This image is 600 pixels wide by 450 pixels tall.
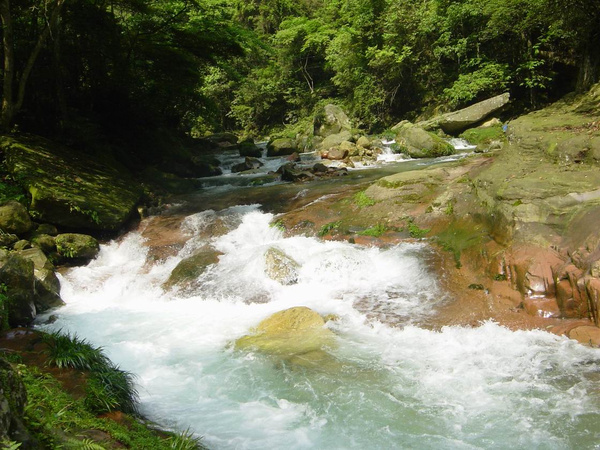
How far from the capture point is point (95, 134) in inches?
565

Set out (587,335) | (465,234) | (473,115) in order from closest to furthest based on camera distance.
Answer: (587,335) < (465,234) < (473,115)

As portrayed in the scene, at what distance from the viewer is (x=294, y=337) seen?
659cm

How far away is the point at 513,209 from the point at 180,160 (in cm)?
1441

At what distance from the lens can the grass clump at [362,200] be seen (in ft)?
34.5

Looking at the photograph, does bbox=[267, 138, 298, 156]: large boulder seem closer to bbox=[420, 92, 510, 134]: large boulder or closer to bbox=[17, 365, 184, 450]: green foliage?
bbox=[420, 92, 510, 134]: large boulder

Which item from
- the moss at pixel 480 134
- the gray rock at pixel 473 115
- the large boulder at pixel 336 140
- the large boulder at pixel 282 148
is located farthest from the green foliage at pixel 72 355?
the gray rock at pixel 473 115

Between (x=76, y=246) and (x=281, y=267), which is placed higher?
(x=76, y=246)

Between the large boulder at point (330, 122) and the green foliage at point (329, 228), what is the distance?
17.6m

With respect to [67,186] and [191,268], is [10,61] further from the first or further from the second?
[191,268]

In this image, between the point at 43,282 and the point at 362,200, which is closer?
the point at 43,282

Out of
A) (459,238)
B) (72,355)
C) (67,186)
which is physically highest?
(67,186)

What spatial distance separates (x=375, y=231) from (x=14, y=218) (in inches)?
313

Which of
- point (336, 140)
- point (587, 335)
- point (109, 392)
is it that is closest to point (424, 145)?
point (336, 140)

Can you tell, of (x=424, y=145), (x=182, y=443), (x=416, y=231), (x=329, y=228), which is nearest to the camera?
(x=182, y=443)
